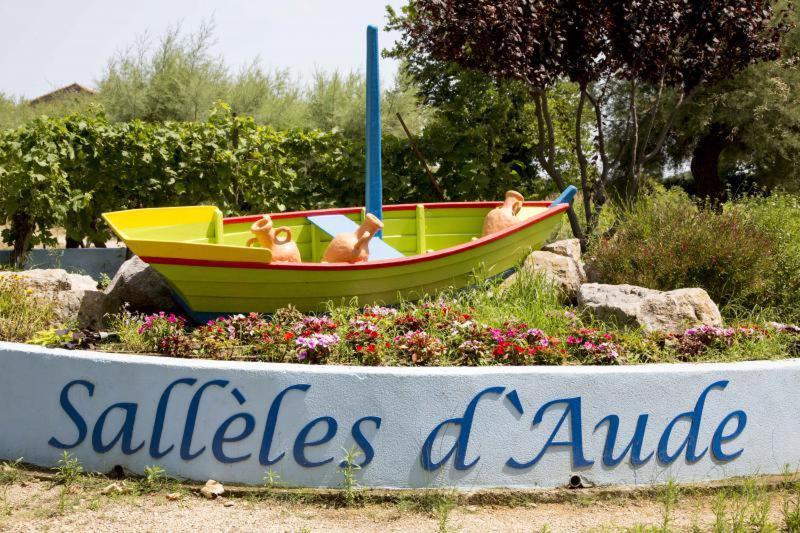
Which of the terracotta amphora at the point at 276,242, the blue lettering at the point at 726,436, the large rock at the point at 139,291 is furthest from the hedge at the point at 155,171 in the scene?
the blue lettering at the point at 726,436

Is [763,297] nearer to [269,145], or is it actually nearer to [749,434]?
[749,434]

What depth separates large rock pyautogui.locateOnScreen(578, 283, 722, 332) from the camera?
253 inches

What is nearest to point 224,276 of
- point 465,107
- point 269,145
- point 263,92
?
point 269,145

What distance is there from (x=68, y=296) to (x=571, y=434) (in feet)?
17.0

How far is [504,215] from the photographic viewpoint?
8789mm

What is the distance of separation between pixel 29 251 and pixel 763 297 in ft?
31.7

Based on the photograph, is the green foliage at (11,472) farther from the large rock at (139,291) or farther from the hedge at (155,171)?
the hedge at (155,171)

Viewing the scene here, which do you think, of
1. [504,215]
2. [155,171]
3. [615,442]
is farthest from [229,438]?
[155,171]

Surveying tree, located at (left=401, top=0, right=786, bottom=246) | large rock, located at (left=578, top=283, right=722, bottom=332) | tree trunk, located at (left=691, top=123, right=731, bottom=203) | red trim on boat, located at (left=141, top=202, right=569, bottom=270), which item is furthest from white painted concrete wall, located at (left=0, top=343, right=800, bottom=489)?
tree trunk, located at (left=691, top=123, right=731, bottom=203)

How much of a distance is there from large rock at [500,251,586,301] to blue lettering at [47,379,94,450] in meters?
3.96

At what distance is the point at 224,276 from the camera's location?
6555 mm

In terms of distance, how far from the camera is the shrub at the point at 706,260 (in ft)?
25.0

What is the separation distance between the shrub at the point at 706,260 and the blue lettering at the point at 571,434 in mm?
2956

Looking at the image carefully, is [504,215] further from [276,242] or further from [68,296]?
[68,296]
